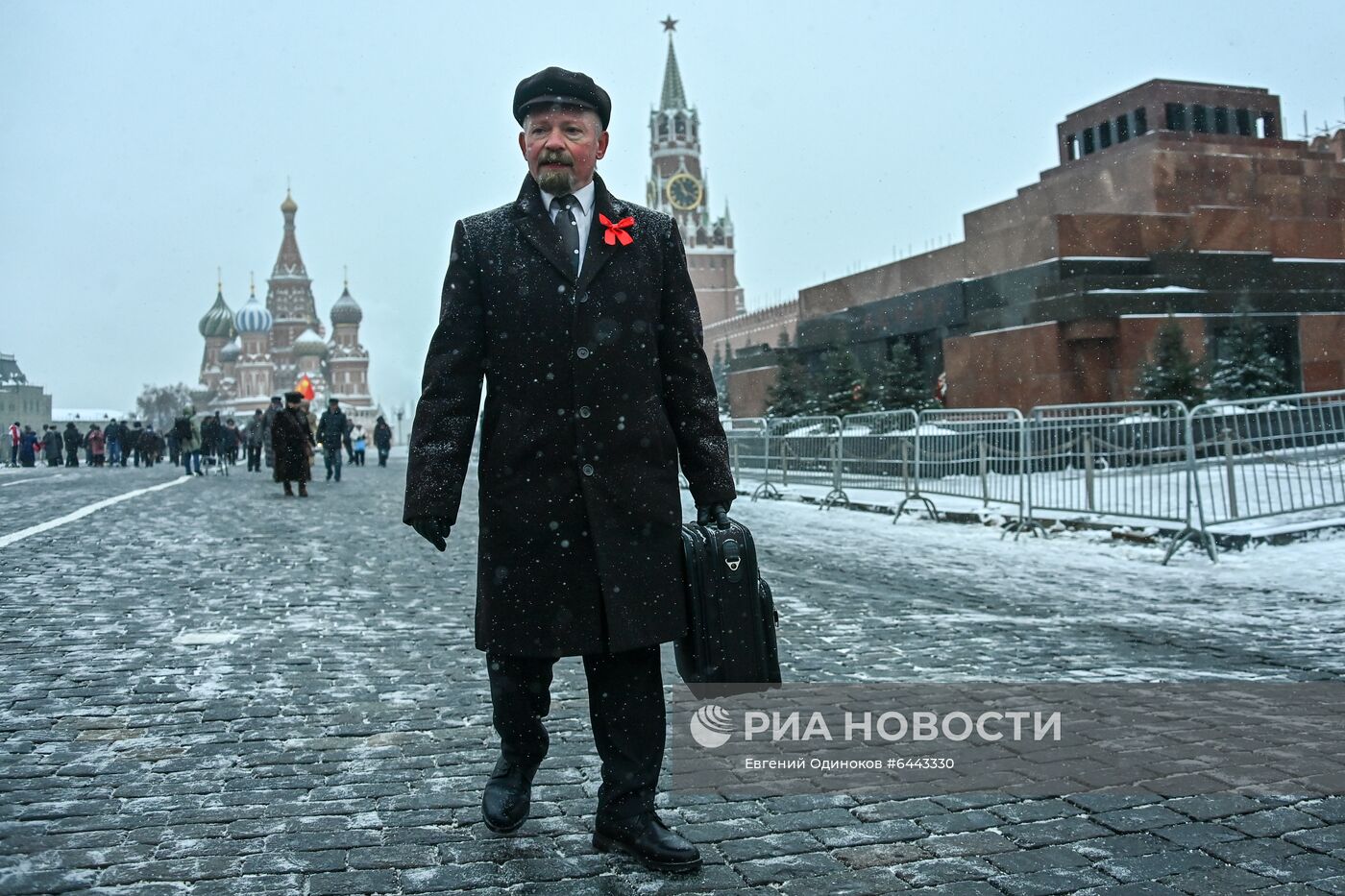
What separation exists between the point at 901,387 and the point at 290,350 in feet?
327

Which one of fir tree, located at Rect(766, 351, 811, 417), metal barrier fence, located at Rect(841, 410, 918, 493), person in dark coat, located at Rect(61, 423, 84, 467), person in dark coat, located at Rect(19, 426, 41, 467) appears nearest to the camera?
metal barrier fence, located at Rect(841, 410, 918, 493)

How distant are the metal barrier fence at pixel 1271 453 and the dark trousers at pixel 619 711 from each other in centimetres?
769

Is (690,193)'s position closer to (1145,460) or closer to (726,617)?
(1145,460)

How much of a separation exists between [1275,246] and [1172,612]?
18268 mm

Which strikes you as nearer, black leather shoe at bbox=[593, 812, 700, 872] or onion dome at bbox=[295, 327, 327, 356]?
black leather shoe at bbox=[593, 812, 700, 872]

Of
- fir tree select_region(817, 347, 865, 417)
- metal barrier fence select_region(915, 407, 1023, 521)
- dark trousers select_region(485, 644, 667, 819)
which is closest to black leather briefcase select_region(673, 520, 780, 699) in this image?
dark trousers select_region(485, 644, 667, 819)

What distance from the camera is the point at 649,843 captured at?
9.36 feet

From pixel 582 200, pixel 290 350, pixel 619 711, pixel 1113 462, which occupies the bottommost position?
pixel 619 711

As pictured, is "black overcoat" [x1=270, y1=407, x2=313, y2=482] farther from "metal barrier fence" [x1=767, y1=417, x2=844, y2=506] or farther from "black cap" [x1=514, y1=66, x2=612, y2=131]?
"black cap" [x1=514, y1=66, x2=612, y2=131]

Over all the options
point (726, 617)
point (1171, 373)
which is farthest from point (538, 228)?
point (1171, 373)

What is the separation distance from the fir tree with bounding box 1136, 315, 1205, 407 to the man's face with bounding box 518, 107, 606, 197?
1700 cm

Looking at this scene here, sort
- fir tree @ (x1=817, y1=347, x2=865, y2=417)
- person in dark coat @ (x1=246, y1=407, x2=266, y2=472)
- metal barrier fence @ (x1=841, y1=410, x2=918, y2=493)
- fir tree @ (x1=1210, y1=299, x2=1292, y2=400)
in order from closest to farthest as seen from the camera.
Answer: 1. metal barrier fence @ (x1=841, y1=410, x2=918, y2=493)
2. fir tree @ (x1=1210, y1=299, x2=1292, y2=400)
3. fir tree @ (x1=817, y1=347, x2=865, y2=417)
4. person in dark coat @ (x1=246, y1=407, x2=266, y2=472)

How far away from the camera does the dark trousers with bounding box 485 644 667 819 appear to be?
2.96 m

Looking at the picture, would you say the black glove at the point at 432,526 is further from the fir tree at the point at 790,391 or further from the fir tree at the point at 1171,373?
the fir tree at the point at 790,391
